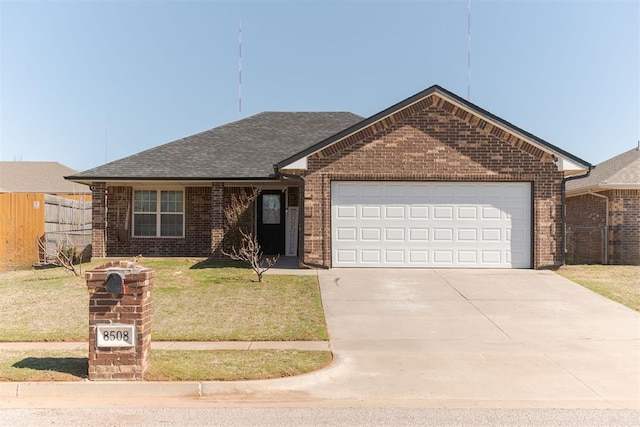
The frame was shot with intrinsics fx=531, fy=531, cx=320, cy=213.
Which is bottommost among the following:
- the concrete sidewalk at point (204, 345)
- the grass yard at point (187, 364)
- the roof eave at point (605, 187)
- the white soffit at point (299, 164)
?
the concrete sidewalk at point (204, 345)

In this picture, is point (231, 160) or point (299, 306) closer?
point (299, 306)

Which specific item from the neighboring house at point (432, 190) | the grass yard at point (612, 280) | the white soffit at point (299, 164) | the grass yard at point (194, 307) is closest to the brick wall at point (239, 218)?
the grass yard at point (194, 307)

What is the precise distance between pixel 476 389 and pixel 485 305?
5155 mm

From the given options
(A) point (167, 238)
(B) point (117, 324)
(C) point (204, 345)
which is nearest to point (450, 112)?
(C) point (204, 345)

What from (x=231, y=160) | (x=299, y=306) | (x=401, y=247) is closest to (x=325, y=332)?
(x=299, y=306)

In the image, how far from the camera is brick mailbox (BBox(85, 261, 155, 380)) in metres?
6.62

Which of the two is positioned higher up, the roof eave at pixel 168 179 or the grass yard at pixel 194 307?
the roof eave at pixel 168 179

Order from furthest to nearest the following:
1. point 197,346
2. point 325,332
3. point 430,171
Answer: point 430,171 < point 325,332 < point 197,346

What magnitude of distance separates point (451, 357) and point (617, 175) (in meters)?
14.2

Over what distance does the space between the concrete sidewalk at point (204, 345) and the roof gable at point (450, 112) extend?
7.11m

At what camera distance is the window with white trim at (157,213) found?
1845 centimetres

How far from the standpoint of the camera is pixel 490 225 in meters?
15.2

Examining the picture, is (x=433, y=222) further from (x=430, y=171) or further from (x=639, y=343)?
(x=639, y=343)

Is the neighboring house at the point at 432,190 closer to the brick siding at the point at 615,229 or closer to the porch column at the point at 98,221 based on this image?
the brick siding at the point at 615,229
